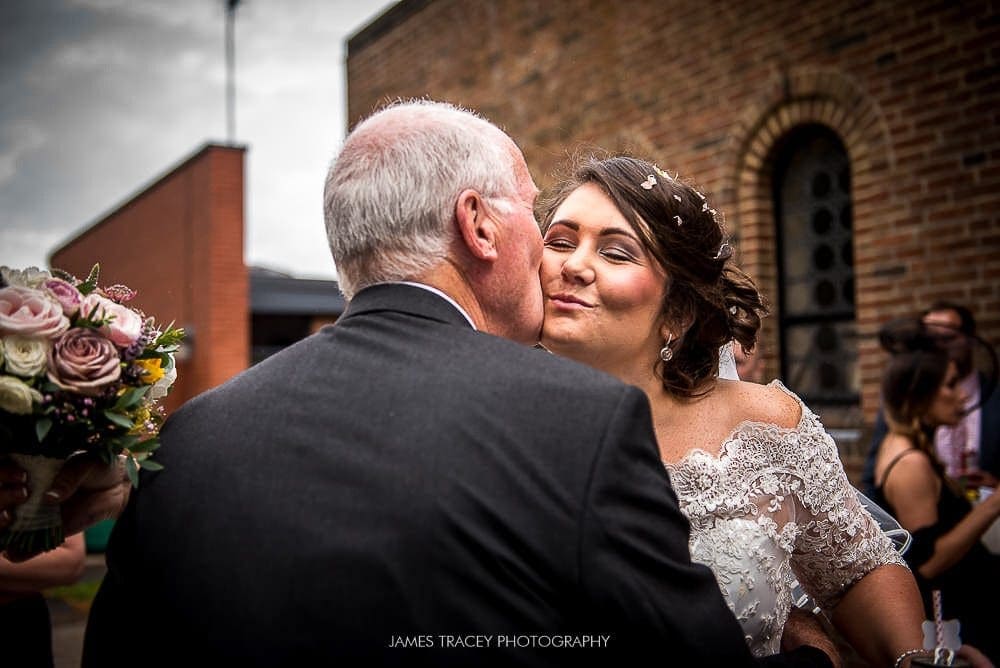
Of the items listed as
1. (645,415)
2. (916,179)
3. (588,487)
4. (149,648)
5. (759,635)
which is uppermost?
(916,179)

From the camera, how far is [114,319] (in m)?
1.82

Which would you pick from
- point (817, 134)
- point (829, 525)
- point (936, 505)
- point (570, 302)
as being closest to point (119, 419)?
point (570, 302)

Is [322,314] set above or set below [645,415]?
above

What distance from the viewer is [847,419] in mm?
6328

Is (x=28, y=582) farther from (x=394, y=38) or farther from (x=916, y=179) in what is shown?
(x=394, y=38)

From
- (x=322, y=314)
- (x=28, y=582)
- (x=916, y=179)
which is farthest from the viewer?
(x=322, y=314)

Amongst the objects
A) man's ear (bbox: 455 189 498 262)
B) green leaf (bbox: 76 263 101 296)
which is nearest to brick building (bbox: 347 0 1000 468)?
man's ear (bbox: 455 189 498 262)

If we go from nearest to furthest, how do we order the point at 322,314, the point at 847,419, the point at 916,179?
the point at 916,179
the point at 847,419
the point at 322,314

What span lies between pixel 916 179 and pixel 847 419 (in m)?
1.71

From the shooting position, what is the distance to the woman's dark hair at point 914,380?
4066mm

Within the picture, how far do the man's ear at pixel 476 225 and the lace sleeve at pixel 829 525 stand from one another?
1.19 metres

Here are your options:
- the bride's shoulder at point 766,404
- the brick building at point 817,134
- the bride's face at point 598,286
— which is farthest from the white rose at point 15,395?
the brick building at point 817,134

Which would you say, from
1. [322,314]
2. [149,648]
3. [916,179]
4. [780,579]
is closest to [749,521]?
[780,579]

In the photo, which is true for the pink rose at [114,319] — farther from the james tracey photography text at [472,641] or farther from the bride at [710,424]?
the bride at [710,424]
